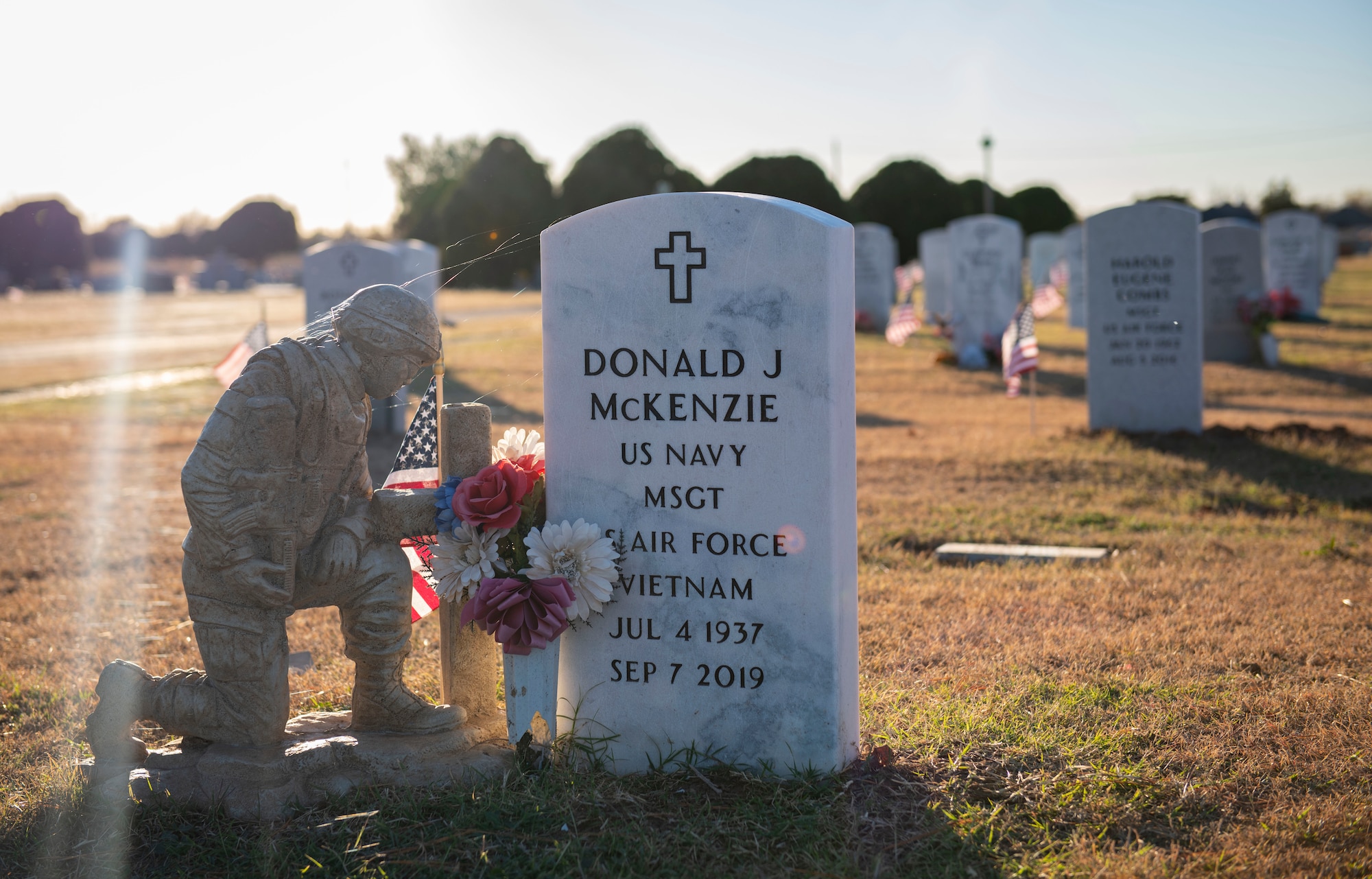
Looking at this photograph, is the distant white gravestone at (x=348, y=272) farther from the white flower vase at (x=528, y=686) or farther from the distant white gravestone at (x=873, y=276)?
the distant white gravestone at (x=873, y=276)

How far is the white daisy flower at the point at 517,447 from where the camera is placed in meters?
3.60

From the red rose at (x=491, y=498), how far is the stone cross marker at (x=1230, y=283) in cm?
1438

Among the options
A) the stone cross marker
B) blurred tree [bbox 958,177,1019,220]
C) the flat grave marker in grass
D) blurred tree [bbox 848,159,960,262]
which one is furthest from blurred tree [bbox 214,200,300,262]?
the flat grave marker in grass

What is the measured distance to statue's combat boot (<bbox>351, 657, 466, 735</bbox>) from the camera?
3.38 m

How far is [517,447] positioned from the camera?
3.61 metres

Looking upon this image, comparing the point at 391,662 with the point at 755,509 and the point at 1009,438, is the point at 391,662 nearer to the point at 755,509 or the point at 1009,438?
the point at 755,509

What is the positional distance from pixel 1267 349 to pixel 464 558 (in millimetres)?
14561

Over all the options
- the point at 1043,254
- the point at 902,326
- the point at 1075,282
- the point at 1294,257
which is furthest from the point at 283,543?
the point at 1043,254

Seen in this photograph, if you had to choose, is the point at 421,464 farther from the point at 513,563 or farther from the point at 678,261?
the point at 678,261

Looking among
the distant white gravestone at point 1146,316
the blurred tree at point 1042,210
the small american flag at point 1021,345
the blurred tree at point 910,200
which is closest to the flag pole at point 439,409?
the small american flag at point 1021,345

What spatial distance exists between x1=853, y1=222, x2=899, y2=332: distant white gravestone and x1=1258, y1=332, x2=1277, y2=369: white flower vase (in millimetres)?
8128

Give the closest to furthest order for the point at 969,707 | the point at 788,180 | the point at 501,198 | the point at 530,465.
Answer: the point at 530,465 → the point at 969,707 → the point at 788,180 → the point at 501,198

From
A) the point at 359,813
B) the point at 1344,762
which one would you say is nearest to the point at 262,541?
the point at 359,813

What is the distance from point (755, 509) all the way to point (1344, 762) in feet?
6.15
